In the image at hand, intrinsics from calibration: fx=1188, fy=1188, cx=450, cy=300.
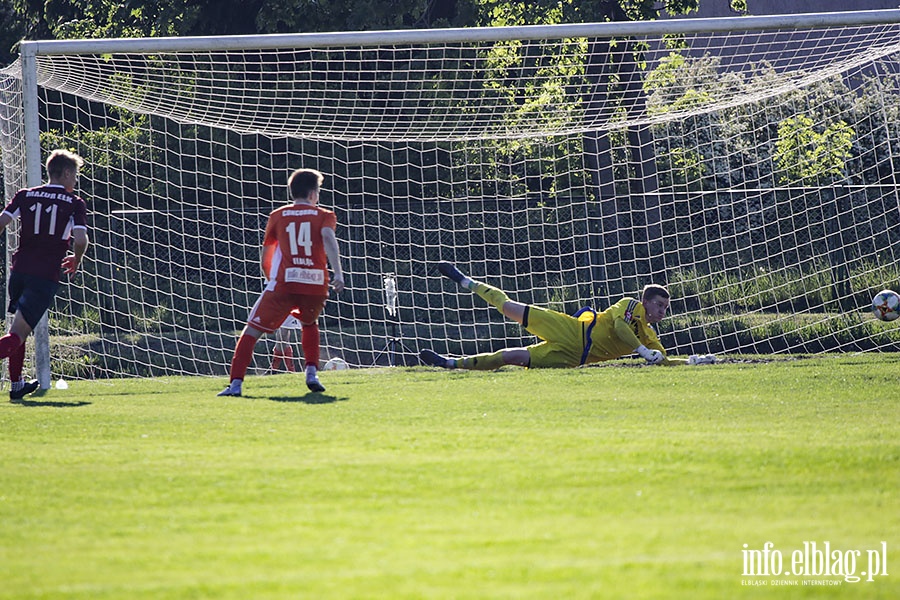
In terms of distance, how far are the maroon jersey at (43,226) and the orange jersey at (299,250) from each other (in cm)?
139

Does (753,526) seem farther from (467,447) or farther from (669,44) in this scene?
(669,44)

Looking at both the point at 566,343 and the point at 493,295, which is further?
the point at 493,295

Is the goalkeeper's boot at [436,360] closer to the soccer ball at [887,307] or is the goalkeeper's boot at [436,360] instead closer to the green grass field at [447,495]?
the green grass field at [447,495]

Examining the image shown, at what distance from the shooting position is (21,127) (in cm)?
973

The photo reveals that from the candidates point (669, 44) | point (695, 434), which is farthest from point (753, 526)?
point (669, 44)

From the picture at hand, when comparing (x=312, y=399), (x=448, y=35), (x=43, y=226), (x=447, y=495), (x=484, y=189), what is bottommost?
(x=447, y=495)

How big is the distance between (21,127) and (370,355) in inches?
216

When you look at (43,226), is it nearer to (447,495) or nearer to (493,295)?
(493,295)

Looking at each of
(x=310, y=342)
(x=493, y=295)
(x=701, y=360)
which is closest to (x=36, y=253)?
(x=310, y=342)

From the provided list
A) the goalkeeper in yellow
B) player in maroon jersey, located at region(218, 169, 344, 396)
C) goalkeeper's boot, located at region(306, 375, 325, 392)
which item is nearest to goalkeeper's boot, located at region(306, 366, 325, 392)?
goalkeeper's boot, located at region(306, 375, 325, 392)

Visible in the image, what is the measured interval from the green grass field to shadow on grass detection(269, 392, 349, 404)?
6 cm

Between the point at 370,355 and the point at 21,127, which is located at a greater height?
the point at 21,127

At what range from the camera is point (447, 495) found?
4406mm

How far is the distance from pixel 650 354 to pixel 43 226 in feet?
16.0
